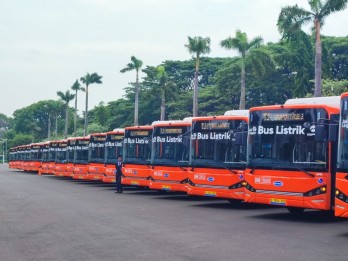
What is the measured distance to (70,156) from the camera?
121 ft

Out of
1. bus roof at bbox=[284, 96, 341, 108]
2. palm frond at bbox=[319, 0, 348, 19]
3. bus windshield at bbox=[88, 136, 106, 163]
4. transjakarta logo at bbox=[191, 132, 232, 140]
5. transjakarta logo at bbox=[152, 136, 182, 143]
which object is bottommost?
bus windshield at bbox=[88, 136, 106, 163]

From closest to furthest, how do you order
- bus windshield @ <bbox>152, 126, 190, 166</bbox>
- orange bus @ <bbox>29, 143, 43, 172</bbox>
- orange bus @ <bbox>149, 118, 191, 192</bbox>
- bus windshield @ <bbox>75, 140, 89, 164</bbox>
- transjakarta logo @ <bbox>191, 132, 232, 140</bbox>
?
1. transjakarta logo @ <bbox>191, 132, 232, 140</bbox>
2. orange bus @ <bbox>149, 118, 191, 192</bbox>
3. bus windshield @ <bbox>152, 126, 190, 166</bbox>
4. bus windshield @ <bbox>75, 140, 89, 164</bbox>
5. orange bus @ <bbox>29, 143, 43, 172</bbox>

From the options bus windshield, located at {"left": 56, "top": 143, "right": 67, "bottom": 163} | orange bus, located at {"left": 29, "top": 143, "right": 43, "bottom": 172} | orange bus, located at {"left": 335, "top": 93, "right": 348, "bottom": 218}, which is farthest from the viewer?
orange bus, located at {"left": 29, "top": 143, "right": 43, "bottom": 172}

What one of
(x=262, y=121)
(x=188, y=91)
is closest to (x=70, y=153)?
(x=262, y=121)

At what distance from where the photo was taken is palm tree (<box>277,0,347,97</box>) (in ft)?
111

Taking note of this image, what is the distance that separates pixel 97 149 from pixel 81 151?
13.9ft

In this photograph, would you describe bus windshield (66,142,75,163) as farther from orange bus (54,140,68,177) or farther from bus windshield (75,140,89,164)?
orange bus (54,140,68,177)

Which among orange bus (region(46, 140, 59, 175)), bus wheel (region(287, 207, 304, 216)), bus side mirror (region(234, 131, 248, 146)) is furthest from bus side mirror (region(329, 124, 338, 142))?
orange bus (region(46, 140, 59, 175))

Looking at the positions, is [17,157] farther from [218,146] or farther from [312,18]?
[218,146]

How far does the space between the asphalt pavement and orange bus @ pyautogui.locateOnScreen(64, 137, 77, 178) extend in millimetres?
16678

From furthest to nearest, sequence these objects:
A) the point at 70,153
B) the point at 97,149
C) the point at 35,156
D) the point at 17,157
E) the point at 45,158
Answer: the point at 17,157, the point at 35,156, the point at 45,158, the point at 70,153, the point at 97,149

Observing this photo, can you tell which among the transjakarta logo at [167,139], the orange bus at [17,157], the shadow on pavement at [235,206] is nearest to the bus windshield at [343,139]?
the shadow on pavement at [235,206]

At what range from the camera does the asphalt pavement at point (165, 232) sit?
31.0 ft

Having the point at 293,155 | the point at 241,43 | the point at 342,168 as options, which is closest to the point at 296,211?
the point at 293,155
